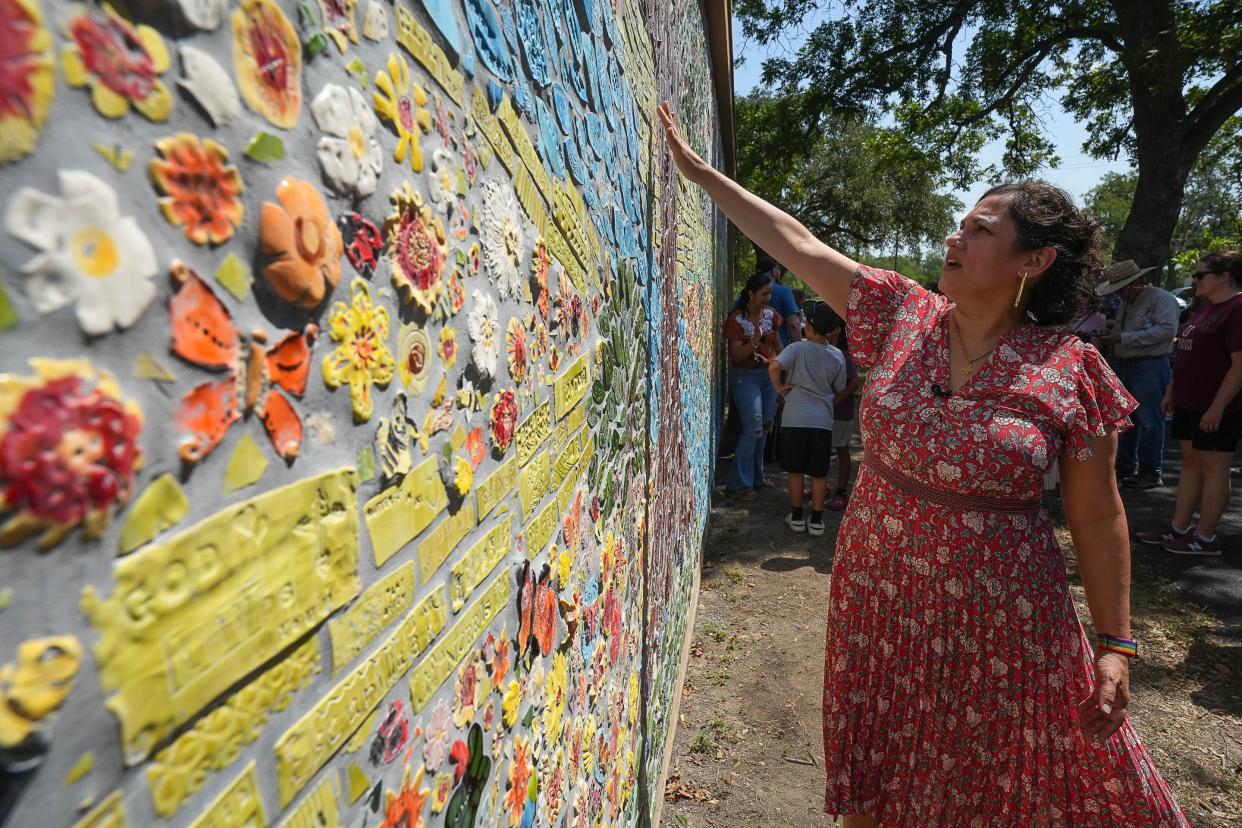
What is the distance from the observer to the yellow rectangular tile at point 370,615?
0.57 metres

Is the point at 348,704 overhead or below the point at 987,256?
below

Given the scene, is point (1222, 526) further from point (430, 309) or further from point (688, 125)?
point (430, 309)

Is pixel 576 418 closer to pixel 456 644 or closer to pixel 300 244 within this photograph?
pixel 456 644

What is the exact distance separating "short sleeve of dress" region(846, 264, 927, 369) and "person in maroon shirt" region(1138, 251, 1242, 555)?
3.76 meters

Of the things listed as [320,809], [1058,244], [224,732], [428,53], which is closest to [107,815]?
[224,732]

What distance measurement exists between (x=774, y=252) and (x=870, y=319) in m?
0.37

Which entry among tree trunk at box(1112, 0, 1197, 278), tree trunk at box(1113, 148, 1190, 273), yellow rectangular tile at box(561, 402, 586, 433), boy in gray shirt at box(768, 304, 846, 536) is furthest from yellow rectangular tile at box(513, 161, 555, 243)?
tree trunk at box(1113, 148, 1190, 273)

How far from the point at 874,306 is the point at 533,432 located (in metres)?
1.44

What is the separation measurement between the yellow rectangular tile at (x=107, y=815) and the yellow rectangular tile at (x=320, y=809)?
5.8 inches

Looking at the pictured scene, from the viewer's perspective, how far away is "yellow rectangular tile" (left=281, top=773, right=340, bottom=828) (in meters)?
0.53

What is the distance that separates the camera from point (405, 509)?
0.66 meters

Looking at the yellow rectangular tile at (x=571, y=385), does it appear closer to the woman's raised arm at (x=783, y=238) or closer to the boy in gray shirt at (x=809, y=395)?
the woman's raised arm at (x=783, y=238)

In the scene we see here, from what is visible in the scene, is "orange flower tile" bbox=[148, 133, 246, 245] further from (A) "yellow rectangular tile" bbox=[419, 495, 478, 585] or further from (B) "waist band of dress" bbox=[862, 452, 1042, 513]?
(B) "waist band of dress" bbox=[862, 452, 1042, 513]

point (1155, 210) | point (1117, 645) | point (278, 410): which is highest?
point (1155, 210)
